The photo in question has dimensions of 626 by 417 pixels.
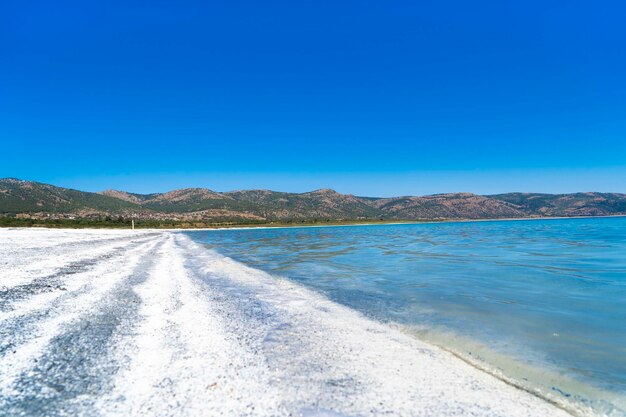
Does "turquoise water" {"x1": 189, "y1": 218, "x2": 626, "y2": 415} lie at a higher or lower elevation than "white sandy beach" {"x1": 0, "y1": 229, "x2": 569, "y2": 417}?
lower

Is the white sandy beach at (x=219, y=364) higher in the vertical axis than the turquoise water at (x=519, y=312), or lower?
higher

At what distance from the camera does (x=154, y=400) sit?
4367mm

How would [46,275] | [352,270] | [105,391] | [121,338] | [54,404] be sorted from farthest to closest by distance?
[352,270], [46,275], [121,338], [105,391], [54,404]

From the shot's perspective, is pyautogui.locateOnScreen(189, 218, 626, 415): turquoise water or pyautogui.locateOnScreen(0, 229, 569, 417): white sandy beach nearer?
pyautogui.locateOnScreen(0, 229, 569, 417): white sandy beach

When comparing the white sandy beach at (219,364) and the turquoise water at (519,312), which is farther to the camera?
the turquoise water at (519,312)

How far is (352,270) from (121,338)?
560 inches

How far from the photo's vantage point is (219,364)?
5672 mm

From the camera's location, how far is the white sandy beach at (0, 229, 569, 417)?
439 centimetres

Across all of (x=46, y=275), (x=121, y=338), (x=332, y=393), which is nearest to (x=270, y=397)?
(x=332, y=393)

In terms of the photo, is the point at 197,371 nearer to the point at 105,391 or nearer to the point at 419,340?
the point at 105,391

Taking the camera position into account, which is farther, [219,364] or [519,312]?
[519,312]

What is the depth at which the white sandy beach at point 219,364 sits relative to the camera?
4391 mm

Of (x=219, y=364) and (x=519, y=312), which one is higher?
(x=219, y=364)

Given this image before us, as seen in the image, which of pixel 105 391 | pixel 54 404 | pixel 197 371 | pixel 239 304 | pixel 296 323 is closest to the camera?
pixel 54 404
